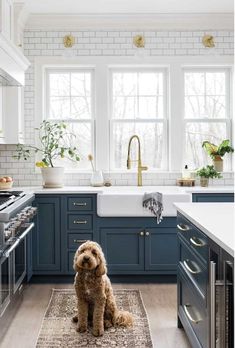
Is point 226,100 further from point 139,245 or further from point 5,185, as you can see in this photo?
point 5,185

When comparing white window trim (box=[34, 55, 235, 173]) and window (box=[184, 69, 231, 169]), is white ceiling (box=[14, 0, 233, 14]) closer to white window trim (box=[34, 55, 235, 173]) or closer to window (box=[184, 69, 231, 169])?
white window trim (box=[34, 55, 235, 173])

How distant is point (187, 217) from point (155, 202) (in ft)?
5.28

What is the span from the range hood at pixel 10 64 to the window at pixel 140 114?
141cm

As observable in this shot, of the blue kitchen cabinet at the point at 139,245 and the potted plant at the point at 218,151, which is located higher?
the potted plant at the point at 218,151

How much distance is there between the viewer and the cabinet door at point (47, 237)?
4.59 meters

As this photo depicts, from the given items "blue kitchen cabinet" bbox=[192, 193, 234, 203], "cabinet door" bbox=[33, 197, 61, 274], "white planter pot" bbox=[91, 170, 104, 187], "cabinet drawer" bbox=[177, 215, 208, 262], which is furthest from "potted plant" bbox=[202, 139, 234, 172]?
"cabinet drawer" bbox=[177, 215, 208, 262]

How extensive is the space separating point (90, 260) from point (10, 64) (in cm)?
172

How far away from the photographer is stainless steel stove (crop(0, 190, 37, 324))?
3105 mm

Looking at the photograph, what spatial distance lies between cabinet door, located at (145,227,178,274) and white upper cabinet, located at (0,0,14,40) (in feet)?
7.43

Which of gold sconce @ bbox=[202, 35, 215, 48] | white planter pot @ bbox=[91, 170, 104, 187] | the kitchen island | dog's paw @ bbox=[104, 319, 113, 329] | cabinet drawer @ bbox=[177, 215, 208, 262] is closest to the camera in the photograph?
the kitchen island

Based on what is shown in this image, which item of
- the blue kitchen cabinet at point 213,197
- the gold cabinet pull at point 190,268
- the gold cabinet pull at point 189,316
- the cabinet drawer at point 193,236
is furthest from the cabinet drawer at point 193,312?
the blue kitchen cabinet at point 213,197

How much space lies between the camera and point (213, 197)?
Answer: 4.65m

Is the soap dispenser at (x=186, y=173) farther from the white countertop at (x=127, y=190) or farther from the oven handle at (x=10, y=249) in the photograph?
the oven handle at (x=10, y=249)

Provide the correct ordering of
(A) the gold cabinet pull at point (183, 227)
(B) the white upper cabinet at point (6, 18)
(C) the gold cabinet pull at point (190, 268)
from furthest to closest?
(B) the white upper cabinet at point (6, 18) → (A) the gold cabinet pull at point (183, 227) → (C) the gold cabinet pull at point (190, 268)
